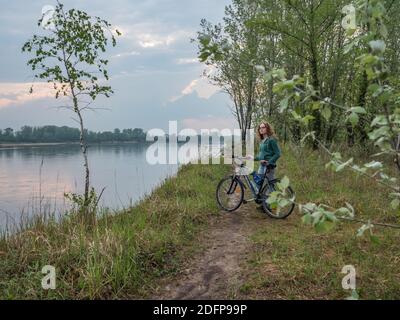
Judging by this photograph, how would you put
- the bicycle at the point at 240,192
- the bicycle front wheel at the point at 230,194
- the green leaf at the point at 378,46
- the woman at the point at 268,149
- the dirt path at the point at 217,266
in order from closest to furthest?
1. the green leaf at the point at 378,46
2. the dirt path at the point at 217,266
3. the woman at the point at 268,149
4. the bicycle at the point at 240,192
5. the bicycle front wheel at the point at 230,194

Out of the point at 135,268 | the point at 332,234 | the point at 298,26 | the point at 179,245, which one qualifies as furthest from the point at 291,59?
the point at 135,268

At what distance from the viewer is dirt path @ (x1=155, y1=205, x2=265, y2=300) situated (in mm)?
5402

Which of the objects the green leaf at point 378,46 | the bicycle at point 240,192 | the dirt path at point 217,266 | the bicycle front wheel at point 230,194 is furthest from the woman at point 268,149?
the green leaf at point 378,46

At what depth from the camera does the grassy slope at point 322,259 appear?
211 inches

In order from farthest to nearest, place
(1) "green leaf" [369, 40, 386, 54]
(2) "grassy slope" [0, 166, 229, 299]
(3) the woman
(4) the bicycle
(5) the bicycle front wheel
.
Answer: (5) the bicycle front wheel < (4) the bicycle < (3) the woman < (2) "grassy slope" [0, 166, 229, 299] < (1) "green leaf" [369, 40, 386, 54]

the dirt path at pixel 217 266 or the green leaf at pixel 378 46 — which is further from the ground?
the green leaf at pixel 378 46

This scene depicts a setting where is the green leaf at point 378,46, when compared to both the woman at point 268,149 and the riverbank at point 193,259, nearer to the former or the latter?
the riverbank at point 193,259

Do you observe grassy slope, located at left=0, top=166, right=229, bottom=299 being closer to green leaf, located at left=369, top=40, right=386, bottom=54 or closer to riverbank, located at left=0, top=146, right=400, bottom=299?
riverbank, located at left=0, top=146, right=400, bottom=299

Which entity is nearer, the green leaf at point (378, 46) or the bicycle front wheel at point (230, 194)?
the green leaf at point (378, 46)

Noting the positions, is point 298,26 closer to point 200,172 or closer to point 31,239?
point 200,172

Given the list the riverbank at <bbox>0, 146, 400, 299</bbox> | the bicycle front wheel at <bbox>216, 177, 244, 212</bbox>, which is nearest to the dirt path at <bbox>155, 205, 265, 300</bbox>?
A: the riverbank at <bbox>0, 146, 400, 299</bbox>

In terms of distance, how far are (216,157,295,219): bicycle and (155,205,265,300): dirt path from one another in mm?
612

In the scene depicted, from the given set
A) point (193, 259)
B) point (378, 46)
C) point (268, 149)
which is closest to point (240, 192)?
point (268, 149)

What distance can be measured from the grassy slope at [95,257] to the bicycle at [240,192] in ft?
6.89
